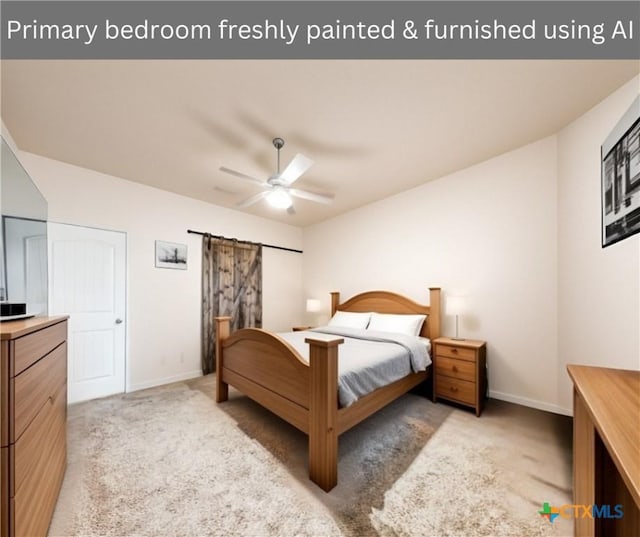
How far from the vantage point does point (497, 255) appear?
2.83m

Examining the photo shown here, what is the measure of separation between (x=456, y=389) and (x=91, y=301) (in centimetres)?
414

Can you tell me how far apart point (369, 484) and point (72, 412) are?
2.96m

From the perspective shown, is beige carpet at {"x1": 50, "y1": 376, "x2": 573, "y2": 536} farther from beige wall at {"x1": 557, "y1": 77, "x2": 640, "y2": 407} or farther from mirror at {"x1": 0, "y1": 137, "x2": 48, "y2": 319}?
mirror at {"x1": 0, "y1": 137, "x2": 48, "y2": 319}

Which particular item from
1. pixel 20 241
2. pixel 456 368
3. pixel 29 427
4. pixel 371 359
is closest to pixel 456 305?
pixel 456 368

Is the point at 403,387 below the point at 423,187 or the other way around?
below

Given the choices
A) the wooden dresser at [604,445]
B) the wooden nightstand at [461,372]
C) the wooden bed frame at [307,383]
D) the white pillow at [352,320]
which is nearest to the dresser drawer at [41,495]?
the wooden bed frame at [307,383]

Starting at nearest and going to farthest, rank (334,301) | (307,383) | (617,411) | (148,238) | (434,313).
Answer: (617,411), (307,383), (434,313), (148,238), (334,301)

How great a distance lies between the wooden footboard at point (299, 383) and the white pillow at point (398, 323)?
4.75ft

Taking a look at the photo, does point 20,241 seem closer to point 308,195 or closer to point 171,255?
point 171,255

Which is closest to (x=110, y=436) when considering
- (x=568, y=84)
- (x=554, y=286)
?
(x=554, y=286)

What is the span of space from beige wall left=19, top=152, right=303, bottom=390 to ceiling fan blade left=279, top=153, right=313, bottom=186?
86.2 inches

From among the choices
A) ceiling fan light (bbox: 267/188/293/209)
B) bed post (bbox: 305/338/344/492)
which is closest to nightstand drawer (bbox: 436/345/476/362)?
bed post (bbox: 305/338/344/492)

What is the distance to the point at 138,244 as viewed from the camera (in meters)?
3.35

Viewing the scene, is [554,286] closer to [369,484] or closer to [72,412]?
[369,484]
